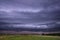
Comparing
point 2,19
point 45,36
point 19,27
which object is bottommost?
point 45,36

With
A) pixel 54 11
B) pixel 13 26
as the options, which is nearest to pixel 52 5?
pixel 54 11

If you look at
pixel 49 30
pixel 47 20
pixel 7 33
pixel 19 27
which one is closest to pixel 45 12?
pixel 47 20

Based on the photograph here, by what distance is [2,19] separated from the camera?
5.66ft

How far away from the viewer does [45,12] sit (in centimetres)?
172

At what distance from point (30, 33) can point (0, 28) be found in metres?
0.40

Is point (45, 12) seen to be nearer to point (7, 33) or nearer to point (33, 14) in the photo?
point (33, 14)

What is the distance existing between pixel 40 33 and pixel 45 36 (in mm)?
76

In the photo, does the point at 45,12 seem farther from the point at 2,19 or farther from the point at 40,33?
the point at 2,19

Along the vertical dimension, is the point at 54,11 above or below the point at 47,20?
above

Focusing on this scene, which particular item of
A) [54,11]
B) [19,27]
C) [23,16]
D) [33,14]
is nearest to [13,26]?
[19,27]

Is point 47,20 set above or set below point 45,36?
above

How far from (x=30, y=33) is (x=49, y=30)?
253 millimetres

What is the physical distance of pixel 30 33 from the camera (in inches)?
67.4

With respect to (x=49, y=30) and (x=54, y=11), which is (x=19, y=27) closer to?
(x=49, y=30)
